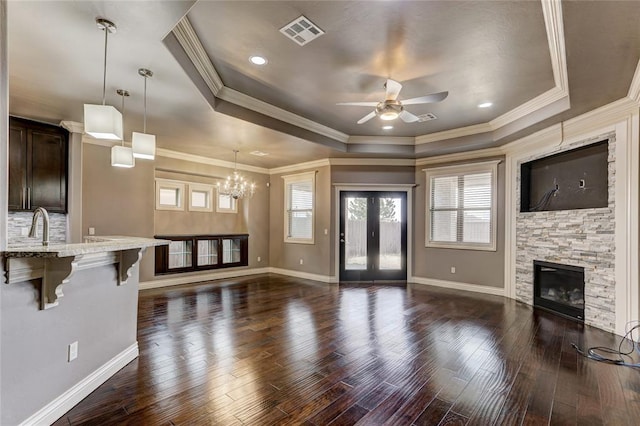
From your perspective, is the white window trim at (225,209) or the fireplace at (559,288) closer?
the fireplace at (559,288)

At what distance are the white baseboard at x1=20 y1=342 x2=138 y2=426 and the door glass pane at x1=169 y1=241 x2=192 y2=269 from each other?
12.1 feet

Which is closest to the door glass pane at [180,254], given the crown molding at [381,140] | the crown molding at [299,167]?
the crown molding at [299,167]

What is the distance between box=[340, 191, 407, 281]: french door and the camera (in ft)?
23.0

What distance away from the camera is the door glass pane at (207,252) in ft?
22.5

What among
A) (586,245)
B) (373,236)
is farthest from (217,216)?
(586,245)

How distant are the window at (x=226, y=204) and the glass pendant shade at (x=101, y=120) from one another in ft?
16.3

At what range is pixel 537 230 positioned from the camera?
16.7 feet

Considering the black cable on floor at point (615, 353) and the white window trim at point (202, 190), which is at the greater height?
the white window trim at point (202, 190)

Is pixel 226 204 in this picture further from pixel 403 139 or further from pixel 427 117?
pixel 427 117

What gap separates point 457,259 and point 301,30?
531 cm

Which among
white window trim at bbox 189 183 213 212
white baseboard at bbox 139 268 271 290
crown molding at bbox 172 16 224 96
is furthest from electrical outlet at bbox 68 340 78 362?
white window trim at bbox 189 183 213 212

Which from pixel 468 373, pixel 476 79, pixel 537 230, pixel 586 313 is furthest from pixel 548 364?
pixel 476 79

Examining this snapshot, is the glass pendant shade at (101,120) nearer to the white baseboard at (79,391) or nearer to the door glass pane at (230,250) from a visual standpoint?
the white baseboard at (79,391)

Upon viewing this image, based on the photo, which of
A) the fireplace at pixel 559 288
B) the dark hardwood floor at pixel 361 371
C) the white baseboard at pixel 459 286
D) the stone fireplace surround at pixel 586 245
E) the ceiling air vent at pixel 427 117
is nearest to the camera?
the dark hardwood floor at pixel 361 371
